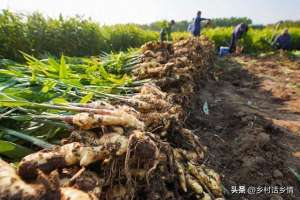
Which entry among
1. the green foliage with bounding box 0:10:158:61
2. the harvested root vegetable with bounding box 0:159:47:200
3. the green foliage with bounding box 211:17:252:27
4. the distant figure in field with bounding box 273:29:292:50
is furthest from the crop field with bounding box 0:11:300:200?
the green foliage with bounding box 211:17:252:27

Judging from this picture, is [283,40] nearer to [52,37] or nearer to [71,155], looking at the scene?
[52,37]

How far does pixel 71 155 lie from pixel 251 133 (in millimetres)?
2695

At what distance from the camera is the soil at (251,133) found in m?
3.02

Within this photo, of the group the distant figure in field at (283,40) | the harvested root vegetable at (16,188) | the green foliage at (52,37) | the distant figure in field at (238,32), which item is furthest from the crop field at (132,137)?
the distant figure in field at (283,40)

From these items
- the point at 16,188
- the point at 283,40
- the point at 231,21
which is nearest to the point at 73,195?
the point at 16,188

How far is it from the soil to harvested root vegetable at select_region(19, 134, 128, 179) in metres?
1.28

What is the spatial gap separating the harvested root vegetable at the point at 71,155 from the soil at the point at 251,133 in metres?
1.28

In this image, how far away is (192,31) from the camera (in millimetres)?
13930

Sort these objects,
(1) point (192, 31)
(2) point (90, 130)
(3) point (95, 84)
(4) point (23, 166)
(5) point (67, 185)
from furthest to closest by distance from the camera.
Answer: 1. (1) point (192, 31)
2. (3) point (95, 84)
3. (2) point (90, 130)
4. (5) point (67, 185)
5. (4) point (23, 166)

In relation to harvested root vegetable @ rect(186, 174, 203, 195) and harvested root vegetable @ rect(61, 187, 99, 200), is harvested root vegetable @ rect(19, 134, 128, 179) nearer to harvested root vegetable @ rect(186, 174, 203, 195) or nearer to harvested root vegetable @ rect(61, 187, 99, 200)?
harvested root vegetable @ rect(61, 187, 99, 200)

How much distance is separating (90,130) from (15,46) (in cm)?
624

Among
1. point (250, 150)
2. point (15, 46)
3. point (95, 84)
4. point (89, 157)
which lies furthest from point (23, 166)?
point (15, 46)

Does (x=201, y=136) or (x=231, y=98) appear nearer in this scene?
(x=201, y=136)

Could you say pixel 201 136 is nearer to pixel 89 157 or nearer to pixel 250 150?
pixel 250 150
